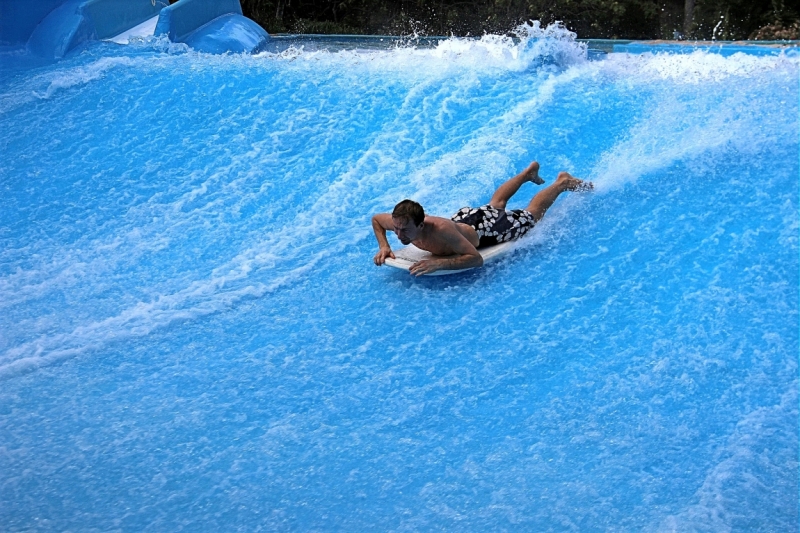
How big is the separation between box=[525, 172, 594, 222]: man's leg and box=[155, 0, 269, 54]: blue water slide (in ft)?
14.4

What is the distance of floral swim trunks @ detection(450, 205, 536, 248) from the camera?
15.2ft

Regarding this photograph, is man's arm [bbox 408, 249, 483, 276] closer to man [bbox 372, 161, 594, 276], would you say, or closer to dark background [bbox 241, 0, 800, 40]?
man [bbox 372, 161, 594, 276]

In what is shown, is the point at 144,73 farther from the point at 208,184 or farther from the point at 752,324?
the point at 752,324

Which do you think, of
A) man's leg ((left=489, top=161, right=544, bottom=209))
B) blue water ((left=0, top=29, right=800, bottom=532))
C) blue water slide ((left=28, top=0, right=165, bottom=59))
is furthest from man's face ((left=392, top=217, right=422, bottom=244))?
blue water slide ((left=28, top=0, right=165, bottom=59))

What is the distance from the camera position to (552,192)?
513 cm

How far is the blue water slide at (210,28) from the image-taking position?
825 centimetres

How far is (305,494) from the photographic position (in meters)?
3.31

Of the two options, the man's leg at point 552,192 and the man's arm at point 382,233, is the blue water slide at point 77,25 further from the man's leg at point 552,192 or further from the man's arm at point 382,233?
the man's leg at point 552,192

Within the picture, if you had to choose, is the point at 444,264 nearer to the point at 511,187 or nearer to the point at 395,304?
the point at 395,304

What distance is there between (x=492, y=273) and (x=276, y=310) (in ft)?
3.97

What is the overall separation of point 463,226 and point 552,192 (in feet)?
2.86

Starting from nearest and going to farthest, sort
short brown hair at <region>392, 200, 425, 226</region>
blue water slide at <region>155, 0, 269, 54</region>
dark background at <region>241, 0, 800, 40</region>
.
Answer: short brown hair at <region>392, 200, 425, 226</region>
blue water slide at <region>155, 0, 269, 54</region>
dark background at <region>241, 0, 800, 40</region>

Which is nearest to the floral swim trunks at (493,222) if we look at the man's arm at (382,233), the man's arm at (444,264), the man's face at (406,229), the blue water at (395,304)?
the blue water at (395,304)

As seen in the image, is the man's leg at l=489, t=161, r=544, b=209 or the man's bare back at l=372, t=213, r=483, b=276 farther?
the man's leg at l=489, t=161, r=544, b=209
